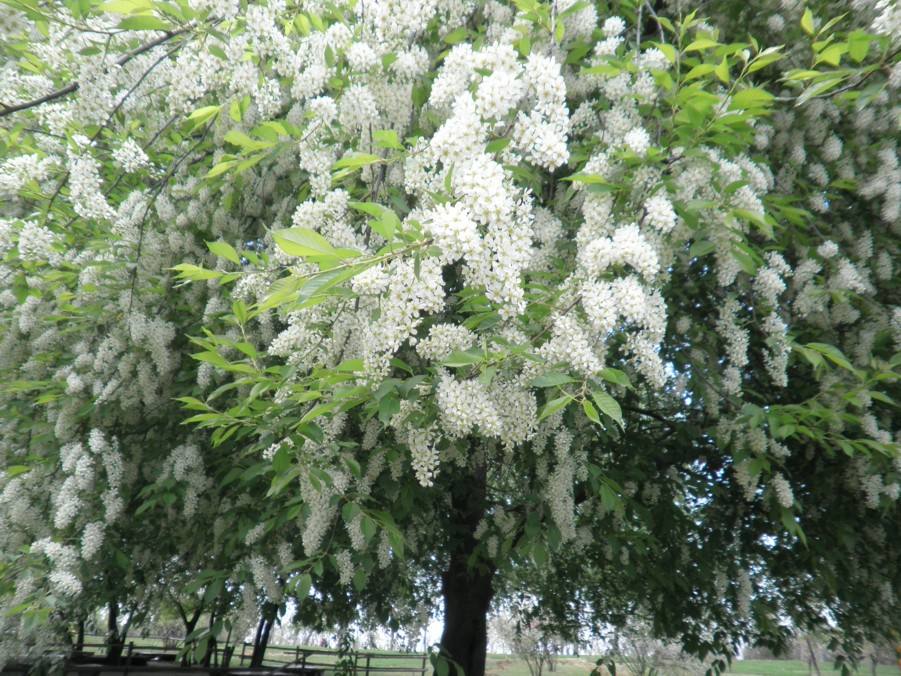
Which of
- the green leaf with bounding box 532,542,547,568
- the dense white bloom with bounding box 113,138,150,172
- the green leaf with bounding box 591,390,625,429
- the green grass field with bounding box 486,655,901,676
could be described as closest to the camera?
the green leaf with bounding box 591,390,625,429

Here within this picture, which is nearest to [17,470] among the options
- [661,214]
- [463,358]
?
[463,358]

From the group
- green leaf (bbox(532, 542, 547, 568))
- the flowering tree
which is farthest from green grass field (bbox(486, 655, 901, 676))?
green leaf (bbox(532, 542, 547, 568))

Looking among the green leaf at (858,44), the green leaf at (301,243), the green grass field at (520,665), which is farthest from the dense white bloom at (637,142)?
the green grass field at (520,665)

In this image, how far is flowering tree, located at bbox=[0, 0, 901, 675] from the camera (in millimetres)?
2152

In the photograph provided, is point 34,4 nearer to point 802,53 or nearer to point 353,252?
point 353,252

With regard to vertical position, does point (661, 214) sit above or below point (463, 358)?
above

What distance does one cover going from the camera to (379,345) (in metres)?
2.08

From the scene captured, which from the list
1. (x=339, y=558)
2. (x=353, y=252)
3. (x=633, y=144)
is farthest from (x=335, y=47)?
(x=339, y=558)

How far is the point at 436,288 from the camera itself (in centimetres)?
188

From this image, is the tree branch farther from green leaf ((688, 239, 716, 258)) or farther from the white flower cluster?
green leaf ((688, 239, 716, 258))

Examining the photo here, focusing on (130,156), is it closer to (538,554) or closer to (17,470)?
(17,470)

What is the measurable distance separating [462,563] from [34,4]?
529cm

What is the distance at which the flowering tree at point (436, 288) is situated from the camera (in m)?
2.15

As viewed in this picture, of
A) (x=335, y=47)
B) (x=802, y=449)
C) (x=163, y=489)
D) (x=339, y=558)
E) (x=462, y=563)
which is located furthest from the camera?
(x=462, y=563)
